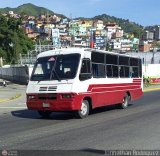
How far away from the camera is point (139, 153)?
31.2 ft

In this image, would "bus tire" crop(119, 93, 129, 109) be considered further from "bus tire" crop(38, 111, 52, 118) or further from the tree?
the tree

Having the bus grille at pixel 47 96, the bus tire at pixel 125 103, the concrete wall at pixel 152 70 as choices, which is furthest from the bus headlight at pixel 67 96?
the concrete wall at pixel 152 70

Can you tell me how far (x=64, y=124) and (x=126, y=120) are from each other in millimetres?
2264

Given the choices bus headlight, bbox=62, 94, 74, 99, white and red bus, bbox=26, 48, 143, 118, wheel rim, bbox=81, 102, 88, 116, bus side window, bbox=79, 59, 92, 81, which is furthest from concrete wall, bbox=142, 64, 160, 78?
bus headlight, bbox=62, 94, 74, 99

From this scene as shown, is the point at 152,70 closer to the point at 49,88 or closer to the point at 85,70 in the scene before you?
the point at 85,70

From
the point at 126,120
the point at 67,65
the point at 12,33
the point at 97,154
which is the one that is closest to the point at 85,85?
the point at 67,65

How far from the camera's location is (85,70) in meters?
16.8

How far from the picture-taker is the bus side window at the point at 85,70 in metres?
16.5

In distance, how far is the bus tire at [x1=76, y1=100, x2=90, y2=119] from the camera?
647 inches

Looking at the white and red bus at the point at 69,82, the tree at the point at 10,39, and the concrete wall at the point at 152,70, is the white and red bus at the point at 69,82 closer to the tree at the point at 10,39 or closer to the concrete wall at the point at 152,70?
the concrete wall at the point at 152,70

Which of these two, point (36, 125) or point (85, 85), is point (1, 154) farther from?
point (85, 85)

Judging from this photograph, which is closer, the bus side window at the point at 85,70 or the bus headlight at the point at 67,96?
the bus headlight at the point at 67,96

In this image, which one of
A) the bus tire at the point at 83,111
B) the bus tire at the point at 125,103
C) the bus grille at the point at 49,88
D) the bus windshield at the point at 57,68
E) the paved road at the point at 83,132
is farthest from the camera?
the bus tire at the point at 125,103

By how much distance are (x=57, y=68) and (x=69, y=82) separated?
813mm
